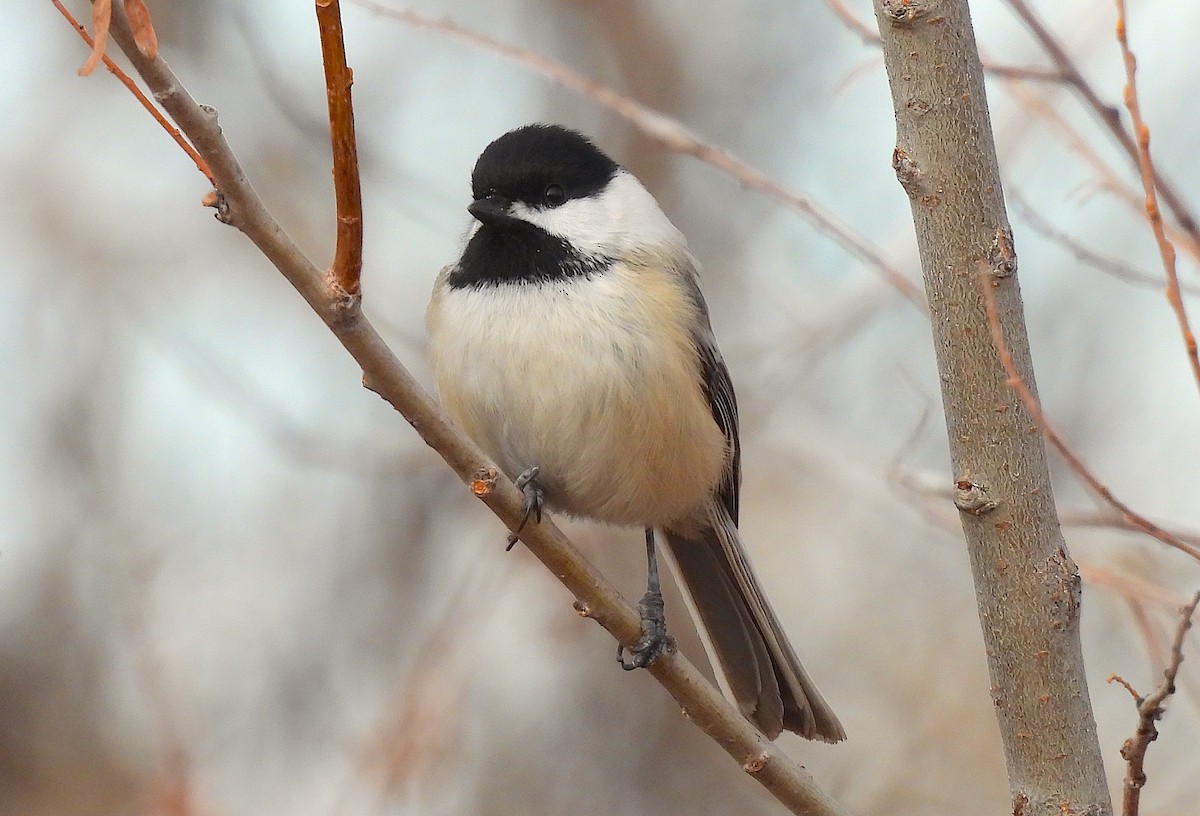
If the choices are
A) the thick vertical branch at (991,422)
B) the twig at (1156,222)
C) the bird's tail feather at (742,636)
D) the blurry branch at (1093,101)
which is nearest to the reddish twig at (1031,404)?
the thick vertical branch at (991,422)

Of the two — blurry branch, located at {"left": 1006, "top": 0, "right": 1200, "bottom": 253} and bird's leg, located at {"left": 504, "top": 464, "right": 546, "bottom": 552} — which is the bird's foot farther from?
blurry branch, located at {"left": 1006, "top": 0, "right": 1200, "bottom": 253}

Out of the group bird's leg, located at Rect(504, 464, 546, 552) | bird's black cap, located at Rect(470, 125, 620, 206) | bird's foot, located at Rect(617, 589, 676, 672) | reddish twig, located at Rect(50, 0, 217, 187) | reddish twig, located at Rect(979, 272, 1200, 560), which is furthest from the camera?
bird's black cap, located at Rect(470, 125, 620, 206)

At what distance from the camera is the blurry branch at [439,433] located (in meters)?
1.41

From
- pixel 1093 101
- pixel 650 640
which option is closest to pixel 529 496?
pixel 650 640

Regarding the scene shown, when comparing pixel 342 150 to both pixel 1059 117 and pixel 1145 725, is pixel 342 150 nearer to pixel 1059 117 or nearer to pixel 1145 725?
pixel 1145 725

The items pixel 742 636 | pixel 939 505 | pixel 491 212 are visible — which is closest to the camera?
pixel 491 212

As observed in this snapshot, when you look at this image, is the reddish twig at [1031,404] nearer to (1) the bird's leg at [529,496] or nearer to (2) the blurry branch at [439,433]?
(2) the blurry branch at [439,433]

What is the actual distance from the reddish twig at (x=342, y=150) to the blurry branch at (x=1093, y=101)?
1234mm

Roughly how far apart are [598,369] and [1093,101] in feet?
3.52

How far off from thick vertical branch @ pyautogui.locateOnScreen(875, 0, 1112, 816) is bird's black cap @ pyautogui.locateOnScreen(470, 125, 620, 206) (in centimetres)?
128

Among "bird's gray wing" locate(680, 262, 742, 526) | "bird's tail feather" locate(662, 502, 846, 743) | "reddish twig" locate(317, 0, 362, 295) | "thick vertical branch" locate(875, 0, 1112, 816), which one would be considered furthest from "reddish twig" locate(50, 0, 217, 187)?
"bird's tail feather" locate(662, 502, 846, 743)

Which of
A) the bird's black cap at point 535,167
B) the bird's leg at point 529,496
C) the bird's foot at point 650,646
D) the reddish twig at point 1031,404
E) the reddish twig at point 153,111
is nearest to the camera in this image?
the reddish twig at point 153,111

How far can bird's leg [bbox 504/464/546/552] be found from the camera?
200 centimetres

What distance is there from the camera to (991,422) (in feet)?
5.46
